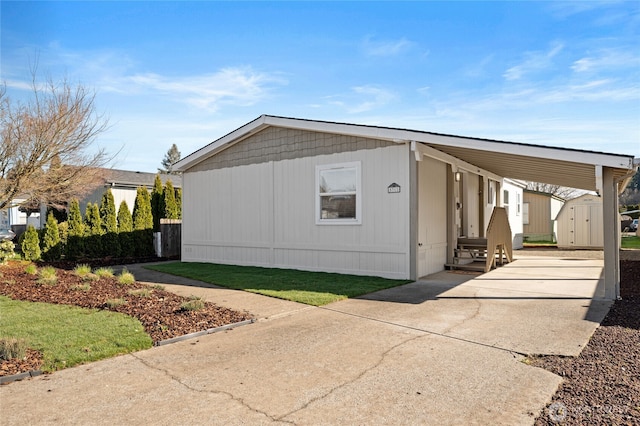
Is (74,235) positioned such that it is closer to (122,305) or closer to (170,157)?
(122,305)

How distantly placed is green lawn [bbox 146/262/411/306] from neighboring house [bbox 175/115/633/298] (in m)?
0.54

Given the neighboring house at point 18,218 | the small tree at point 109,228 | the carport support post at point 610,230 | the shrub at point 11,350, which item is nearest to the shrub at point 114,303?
the shrub at point 11,350

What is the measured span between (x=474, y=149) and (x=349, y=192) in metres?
2.87

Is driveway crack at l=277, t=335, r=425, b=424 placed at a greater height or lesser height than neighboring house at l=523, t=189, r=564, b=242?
lesser

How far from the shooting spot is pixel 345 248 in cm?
930

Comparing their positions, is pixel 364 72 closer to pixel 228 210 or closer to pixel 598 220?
pixel 228 210

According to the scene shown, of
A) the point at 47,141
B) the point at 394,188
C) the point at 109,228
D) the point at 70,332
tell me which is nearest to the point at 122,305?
the point at 70,332

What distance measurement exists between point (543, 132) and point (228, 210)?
742 inches

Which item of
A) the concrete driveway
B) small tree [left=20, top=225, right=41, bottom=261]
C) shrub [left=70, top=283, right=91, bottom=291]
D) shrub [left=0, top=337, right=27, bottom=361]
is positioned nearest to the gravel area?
the concrete driveway

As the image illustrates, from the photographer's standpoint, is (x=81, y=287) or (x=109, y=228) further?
(x=109, y=228)

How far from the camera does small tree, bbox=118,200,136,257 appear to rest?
14766 millimetres

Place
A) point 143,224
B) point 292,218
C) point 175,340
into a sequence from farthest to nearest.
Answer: point 143,224
point 292,218
point 175,340

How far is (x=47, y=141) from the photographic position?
9.88 meters

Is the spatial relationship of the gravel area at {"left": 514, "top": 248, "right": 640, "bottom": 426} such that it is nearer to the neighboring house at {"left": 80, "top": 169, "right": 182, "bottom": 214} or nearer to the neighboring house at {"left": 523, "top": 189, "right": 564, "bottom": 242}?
the neighboring house at {"left": 80, "top": 169, "right": 182, "bottom": 214}
